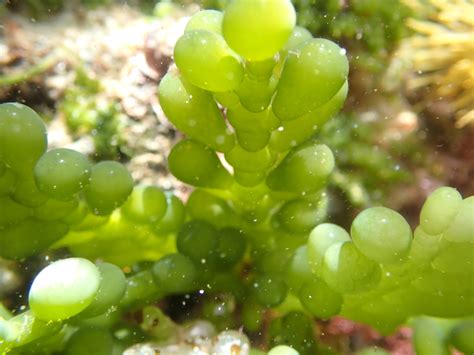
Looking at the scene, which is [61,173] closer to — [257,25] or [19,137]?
[19,137]

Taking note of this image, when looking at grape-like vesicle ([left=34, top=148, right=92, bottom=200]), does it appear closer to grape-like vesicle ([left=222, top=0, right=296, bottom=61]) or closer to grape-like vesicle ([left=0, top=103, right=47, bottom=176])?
grape-like vesicle ([left=0, top=103, right=47, bottom=176])

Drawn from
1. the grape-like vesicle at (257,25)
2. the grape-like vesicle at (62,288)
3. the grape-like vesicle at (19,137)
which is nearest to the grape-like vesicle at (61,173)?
the grape-like vesicle at (19,137)

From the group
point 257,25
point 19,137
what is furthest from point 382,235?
point 19,137

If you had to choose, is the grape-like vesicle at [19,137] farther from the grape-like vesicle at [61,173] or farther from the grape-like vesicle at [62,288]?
the grape-like vesicle at [62,288]

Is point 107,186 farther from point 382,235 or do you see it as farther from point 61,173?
point 382,235

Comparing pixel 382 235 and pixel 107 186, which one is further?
pixel 107 186

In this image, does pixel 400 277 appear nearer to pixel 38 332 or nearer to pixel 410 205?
pixel 38 332

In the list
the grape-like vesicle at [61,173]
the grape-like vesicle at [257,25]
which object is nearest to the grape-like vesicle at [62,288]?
the grape-like vesicle at [61,173]

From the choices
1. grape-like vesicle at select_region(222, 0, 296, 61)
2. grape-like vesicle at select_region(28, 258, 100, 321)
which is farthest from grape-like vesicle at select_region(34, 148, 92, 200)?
grape-like vesicle at select_region(222, 0, 296, 61)

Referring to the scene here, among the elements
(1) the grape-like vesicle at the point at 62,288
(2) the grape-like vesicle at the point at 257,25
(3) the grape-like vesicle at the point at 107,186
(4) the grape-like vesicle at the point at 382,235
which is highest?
(2) the grape-like vesicle at the point at 257,25

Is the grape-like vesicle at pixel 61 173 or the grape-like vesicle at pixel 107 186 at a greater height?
the grape-like vesicle at pixel 61 173

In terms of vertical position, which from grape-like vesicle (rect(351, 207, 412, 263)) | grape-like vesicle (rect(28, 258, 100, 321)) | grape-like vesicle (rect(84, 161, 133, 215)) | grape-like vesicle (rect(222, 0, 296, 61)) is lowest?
grape-like vesicle (rect(84, 161, 133, 215))

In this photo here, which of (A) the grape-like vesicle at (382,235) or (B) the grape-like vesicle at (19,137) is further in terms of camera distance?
(B) the grape-like vesicle at (19,137)

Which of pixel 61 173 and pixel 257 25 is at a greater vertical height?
pixel 257 25
